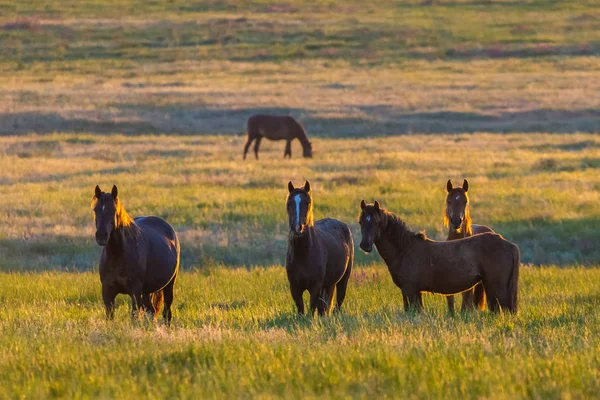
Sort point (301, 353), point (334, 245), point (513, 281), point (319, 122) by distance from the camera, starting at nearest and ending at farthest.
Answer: point (301, 353) < point (513, 281) < point (334, 245) < point (319, 122)

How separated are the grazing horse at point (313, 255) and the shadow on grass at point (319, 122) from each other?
90.5 feet

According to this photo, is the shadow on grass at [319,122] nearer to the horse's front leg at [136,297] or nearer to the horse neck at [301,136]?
the horse neck at [301,136]

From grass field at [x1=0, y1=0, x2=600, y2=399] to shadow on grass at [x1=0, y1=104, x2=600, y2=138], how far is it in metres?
0.16

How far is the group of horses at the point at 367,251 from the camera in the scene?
10062 millimetres

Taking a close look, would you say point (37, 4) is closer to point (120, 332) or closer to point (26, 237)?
point (26, 237)

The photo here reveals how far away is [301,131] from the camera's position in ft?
114

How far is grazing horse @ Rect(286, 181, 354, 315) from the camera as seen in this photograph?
33.0 ft

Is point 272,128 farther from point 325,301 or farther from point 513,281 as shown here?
point 513,281

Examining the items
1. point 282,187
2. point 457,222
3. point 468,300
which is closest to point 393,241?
point 457,222

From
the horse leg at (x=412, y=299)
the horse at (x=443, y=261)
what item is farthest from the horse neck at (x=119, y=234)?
the horse leg at (x=412, y=299)

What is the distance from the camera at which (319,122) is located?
139 ft

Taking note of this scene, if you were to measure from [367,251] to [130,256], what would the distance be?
2433mm

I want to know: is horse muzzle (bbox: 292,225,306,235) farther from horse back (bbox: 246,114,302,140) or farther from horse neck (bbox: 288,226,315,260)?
horse back (bbox: 246,114,302,140)

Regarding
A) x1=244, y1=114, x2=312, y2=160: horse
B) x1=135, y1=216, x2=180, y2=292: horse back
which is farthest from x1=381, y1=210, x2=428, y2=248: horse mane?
x1=244, y1=114, x2=312, y2=160: horse
